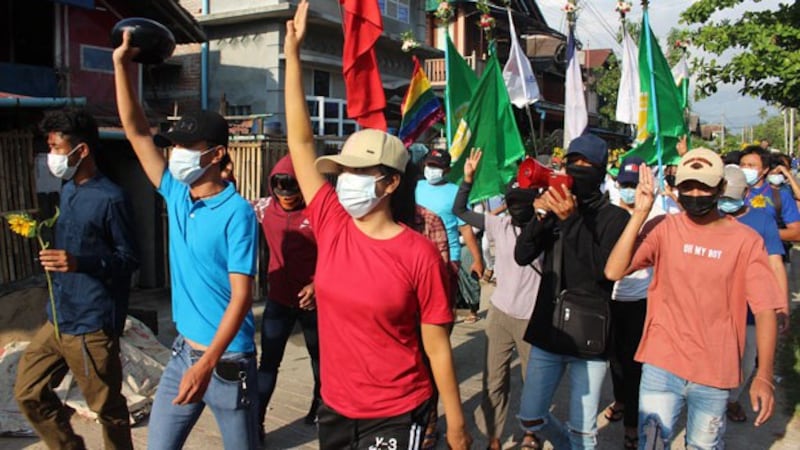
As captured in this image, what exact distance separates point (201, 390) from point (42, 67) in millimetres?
9651

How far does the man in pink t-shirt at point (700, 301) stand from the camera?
3.29 meters

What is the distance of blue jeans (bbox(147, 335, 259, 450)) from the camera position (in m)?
3.05

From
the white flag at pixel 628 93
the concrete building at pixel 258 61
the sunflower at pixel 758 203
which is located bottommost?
the sunflower at pixel 758 203

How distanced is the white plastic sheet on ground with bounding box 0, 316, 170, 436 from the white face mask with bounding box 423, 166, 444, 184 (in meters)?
2.80

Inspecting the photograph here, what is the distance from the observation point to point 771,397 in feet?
10.6

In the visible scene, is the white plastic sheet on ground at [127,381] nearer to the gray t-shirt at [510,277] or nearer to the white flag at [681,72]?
the gray t-shirt at [510,277]

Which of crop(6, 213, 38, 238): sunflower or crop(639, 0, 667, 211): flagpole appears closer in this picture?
crop(6, 213, 38, 238): sunflower

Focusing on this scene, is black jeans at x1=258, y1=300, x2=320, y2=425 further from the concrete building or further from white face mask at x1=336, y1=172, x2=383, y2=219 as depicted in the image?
the concrete building

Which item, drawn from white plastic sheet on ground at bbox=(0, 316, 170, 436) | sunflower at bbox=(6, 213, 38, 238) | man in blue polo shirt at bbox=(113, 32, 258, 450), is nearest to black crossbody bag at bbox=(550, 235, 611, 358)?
man in blue polo shirt at bbox=(113, 32, 258, 450)

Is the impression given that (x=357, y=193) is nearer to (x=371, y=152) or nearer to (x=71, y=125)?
(x=371, y=152)

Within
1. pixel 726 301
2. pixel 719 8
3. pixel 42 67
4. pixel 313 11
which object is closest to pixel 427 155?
pixel 726 301

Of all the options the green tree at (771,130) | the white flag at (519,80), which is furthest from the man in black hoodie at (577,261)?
the green tree at (771,130)

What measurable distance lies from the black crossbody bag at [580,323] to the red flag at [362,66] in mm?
1340

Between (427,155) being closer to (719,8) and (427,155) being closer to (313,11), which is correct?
(719,8)
